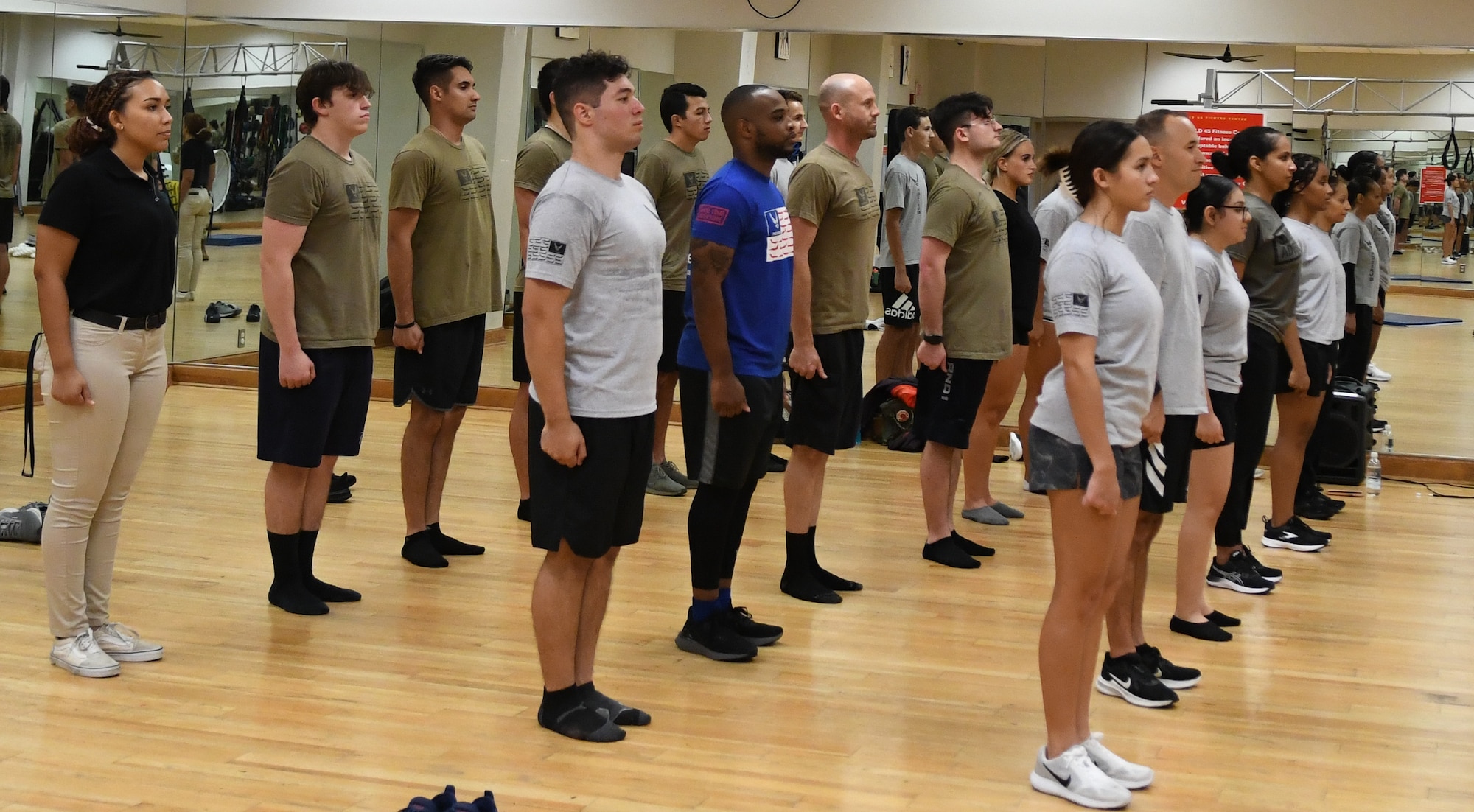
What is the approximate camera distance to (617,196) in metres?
3.44

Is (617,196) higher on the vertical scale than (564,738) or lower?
higher

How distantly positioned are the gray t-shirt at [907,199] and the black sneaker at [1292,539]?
8.33 ft

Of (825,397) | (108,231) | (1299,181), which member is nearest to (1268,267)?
(1299,181)

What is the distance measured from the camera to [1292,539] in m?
6.12

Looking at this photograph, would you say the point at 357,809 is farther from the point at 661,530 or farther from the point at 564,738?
the point at 661,530

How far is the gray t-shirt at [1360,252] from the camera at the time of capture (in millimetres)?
7180

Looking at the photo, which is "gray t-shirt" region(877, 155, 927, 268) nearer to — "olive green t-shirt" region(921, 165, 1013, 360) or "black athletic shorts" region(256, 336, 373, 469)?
"olive green t-shirt" region(921, 165, 1013, 360)

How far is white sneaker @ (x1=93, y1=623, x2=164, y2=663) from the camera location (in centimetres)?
411

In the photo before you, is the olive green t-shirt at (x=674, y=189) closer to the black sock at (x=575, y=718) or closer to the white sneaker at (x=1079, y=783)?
the black sock at (x=575, y=718)

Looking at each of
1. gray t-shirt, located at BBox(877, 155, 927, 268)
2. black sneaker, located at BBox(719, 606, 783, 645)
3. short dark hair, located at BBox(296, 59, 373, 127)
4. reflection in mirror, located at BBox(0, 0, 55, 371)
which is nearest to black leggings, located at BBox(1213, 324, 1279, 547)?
black sneaker, located at BBox(719, 606, 783, 645)

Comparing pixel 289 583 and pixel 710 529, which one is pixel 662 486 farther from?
pixel 710 529

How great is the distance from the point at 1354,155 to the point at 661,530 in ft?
13.7

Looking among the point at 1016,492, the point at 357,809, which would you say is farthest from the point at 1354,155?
the point at 357,809

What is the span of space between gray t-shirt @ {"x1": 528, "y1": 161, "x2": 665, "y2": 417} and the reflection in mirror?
229 inches
